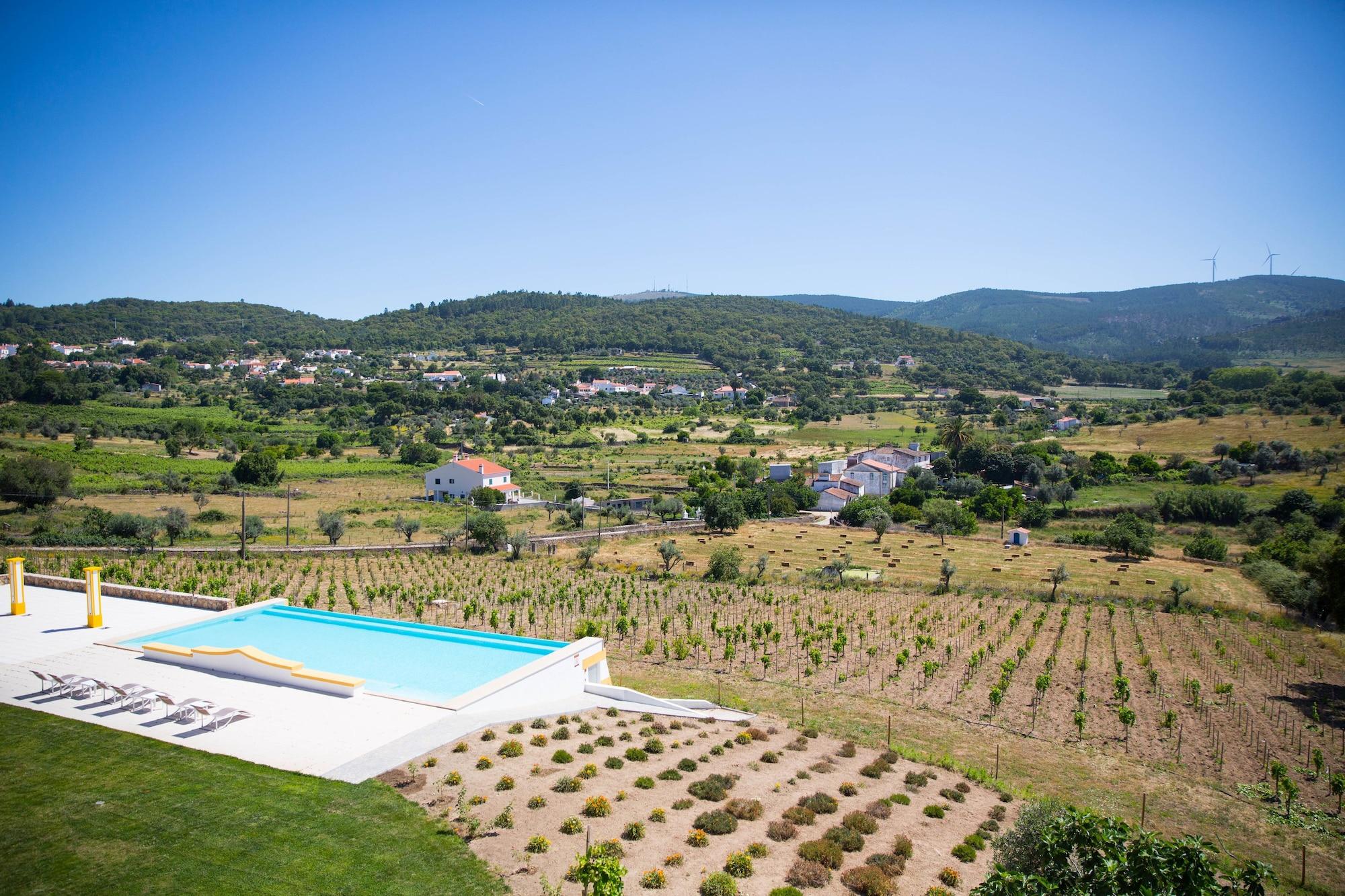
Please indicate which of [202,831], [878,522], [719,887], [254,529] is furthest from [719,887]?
[878,522]

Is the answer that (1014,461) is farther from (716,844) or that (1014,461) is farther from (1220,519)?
(716,844)

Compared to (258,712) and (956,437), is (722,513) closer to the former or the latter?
(956,437)

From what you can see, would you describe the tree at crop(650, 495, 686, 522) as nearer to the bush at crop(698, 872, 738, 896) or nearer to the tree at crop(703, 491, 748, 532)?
the tree at crop(703, 491, 748, 532)

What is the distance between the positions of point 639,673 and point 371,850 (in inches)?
435

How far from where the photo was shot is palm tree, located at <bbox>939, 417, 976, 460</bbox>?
65.7m

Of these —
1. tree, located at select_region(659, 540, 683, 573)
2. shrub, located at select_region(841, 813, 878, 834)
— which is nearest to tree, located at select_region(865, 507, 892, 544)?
tree, located at select_region(659, 540, 683, 573)

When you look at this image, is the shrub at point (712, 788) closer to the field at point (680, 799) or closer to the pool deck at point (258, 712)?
the field at point (680, 799)

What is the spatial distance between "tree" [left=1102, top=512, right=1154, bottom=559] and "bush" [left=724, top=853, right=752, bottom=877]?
38.4 meters

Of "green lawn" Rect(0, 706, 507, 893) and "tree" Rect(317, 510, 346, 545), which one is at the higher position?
"green lawn" Rect(0, 706, 507, 893)

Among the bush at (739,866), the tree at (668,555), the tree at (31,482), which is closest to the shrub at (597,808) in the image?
the bush at (739,866)

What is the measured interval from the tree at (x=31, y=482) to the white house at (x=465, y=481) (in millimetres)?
20691

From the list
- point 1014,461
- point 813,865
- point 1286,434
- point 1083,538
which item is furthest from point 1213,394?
point 813,865

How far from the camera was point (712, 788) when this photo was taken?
1188 cm

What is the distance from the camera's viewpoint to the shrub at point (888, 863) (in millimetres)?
10078
